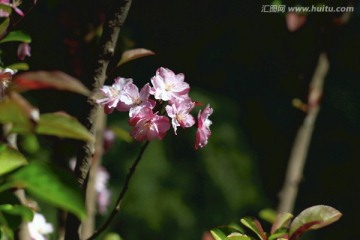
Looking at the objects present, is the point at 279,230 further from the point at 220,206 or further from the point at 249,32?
the point at 249,32

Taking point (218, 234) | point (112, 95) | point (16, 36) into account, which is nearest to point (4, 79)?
point (16, 36)

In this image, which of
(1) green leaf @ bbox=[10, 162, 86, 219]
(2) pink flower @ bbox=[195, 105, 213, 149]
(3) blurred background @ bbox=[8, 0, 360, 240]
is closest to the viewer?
(1) green leaf @ bbox=[10, 162, 86, 219]

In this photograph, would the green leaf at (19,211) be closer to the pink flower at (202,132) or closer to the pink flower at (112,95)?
the pink flower at (112,95)

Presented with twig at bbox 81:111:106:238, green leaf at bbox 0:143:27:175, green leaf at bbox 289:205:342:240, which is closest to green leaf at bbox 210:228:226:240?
green leaf at bbox 289:205:342:240

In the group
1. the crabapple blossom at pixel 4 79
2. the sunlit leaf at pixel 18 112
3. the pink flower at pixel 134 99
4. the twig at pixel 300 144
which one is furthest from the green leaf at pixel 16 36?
the twig at pixel 300 144

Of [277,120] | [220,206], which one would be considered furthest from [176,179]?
[277,120]

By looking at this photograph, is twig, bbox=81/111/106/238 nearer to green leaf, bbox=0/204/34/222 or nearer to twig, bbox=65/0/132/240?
twig, bbox=65/0/132/240
